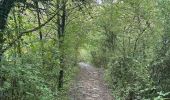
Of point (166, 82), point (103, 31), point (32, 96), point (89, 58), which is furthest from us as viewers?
point (89, 58)

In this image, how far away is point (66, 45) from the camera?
1312 centimetres

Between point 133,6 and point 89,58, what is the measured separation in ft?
61.9

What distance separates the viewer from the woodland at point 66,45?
7.57m

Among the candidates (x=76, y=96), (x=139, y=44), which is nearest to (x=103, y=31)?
(x=139, y=44)

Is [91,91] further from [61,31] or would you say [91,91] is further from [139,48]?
[61,31]

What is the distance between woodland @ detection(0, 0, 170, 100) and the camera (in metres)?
7.57

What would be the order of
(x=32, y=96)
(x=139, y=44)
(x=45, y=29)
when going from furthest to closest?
1. (x=139, y=44)
2. (x=45, y=29)
3. (x=32, y=96)

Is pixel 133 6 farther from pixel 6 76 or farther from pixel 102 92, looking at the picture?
pixel 6 76

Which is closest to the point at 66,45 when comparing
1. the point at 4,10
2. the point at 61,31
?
the point at 61,31

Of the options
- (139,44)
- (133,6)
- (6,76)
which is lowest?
(6,76)

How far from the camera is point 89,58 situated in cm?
Result: 3569

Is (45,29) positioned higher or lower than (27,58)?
higher

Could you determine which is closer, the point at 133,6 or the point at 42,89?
the point at 42,89

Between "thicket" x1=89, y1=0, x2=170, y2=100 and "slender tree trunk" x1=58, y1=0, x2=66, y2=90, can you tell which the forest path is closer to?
"thicket" x1=89, y1=0, x2=170, y2=100
